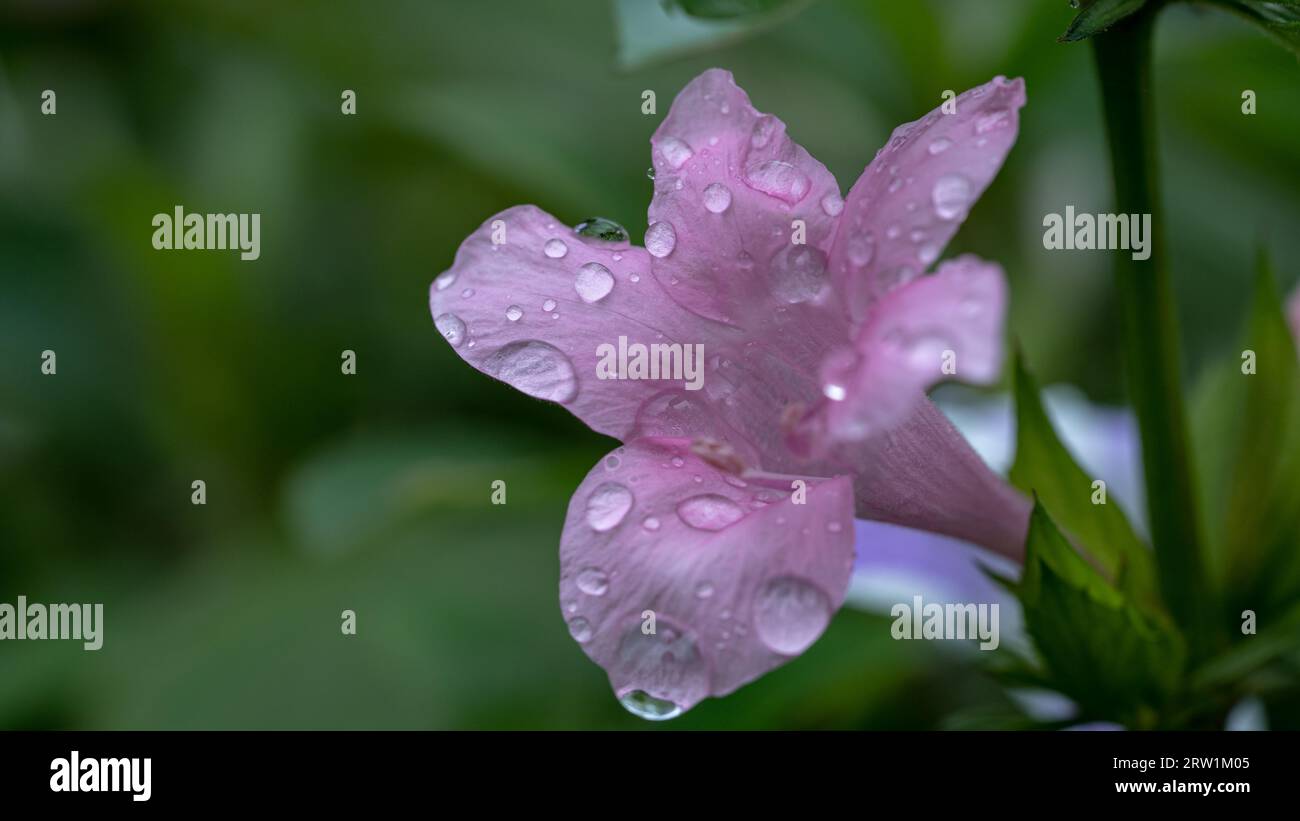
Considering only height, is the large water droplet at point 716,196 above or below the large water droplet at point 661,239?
above

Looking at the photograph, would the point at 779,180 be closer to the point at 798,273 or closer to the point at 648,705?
the point at 798,273

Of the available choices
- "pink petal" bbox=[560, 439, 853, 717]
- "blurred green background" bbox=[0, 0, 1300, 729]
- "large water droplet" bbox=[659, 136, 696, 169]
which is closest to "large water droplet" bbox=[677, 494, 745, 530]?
"pink petal" bbox=[560, 439, 853, 717]

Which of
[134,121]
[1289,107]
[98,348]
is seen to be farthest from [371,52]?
[1289,107]

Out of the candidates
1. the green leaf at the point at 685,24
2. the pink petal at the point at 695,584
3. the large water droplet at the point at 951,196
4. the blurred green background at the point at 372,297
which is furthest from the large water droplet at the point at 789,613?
the blurred green background at the point at 372,297

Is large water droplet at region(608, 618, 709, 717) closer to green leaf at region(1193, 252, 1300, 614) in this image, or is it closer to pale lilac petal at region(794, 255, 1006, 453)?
pale lilac petal at region(794, 255, 1006, 453)

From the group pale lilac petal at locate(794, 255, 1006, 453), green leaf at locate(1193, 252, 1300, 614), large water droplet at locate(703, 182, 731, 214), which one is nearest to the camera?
pale lilac petal at locate(794, 255, 1006, 453)

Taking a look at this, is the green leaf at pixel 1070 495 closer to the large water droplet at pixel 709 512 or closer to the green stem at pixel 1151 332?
the green stem at pixel 1151 332

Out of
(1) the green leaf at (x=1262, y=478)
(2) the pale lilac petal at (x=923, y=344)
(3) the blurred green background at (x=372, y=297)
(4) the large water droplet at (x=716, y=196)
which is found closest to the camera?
(2) the pale lilac petal at (x=923, y=344)

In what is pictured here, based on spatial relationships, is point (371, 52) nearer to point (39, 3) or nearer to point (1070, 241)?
point (39, 3)
